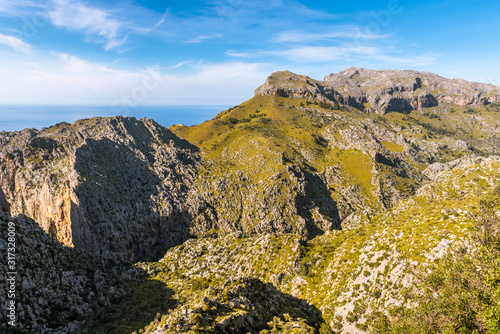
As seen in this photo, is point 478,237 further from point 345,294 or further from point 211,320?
point 211,320

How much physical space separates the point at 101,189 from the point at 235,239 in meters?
78.3

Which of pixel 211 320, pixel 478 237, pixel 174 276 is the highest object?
pixel 478 237

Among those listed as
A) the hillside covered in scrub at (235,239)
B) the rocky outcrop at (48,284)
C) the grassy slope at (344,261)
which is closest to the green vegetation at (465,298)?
the hillside covered in scrub at (235,239)

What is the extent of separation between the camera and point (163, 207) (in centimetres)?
13925

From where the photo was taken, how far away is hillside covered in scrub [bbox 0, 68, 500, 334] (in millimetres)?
38969

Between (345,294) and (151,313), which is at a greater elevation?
(345,294)

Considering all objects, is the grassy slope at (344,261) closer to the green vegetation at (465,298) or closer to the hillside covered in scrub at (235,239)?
the hillside covered in scrub at (235,239)

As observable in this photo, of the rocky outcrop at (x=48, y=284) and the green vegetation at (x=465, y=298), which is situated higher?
the green vegetation at (x=465, y=298)

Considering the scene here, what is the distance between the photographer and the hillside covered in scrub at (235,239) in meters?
39.0

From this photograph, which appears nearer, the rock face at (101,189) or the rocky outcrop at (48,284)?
the rocky outcrop at (48,284)

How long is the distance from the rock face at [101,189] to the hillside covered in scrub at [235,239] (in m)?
0.69

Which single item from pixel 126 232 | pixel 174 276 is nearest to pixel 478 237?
pixel 174 276

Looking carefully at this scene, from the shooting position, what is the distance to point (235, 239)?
335 ft

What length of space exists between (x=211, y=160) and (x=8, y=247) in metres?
134
